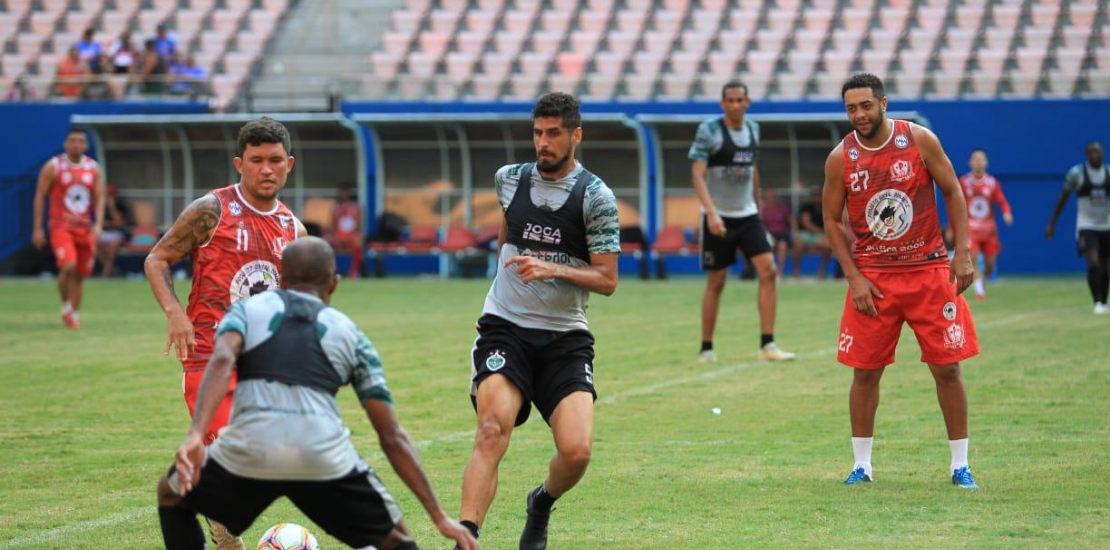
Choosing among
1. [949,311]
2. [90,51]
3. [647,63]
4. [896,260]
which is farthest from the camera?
[90,51]

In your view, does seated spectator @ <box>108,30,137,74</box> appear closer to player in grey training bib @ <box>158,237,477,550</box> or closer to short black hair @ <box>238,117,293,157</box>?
short black hair @ <box>238,117,293,157</box>

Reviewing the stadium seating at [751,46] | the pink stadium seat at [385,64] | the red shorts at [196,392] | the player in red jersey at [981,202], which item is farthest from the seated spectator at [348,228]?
the red shorts at [196,392]

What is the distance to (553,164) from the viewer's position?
269 inches

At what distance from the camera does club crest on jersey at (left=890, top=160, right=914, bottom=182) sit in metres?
8.17

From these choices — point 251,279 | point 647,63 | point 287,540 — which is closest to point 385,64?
point 647,63

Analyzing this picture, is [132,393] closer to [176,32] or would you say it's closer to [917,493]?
[917,493]

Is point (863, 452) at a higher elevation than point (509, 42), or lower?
lower

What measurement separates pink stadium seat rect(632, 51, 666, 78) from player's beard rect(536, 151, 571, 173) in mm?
26442

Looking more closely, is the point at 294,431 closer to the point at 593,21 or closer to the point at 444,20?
the point at 593,21

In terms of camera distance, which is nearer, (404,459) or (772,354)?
(404,459)

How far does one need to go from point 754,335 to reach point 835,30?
1770 cm

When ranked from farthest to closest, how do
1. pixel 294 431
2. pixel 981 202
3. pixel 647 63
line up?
pixel 647 63 < pixel 981 202 < pixel 294 431

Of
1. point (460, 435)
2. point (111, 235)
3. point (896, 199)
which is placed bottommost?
point (111, 235)

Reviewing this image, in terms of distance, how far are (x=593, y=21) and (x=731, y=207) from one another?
2115 centimetres
